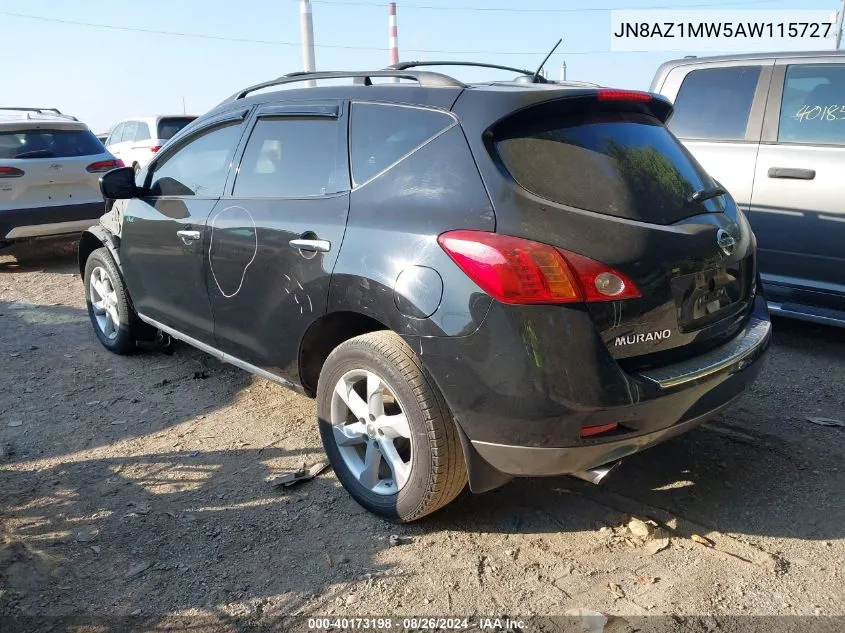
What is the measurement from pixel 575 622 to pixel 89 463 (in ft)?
7.96

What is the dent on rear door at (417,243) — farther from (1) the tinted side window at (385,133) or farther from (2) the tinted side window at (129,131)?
(2) the tinted side window at (129,131)

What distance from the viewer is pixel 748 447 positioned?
3.39 metres

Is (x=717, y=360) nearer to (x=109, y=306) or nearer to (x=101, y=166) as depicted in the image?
(x=109, y=306)

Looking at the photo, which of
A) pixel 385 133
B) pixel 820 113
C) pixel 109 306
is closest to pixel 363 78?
pixel 385 133

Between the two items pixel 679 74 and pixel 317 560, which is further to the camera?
pixel 679 74

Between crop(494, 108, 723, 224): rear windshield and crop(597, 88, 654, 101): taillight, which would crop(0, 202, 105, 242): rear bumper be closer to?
crop(494, 108, 723, 224): rear windshield

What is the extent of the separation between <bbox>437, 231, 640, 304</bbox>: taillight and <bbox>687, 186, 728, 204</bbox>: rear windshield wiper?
0.66 meters

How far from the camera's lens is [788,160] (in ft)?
15.2

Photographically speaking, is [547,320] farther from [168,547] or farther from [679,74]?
[679,74]

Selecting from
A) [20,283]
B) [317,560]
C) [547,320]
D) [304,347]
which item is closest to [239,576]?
[317,560]

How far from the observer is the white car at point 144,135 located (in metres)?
14.1

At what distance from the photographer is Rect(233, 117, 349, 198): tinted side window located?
3096 millimetres

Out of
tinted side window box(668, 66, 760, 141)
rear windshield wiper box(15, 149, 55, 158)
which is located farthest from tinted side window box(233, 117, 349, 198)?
rear windshield wiper box(15, 149, 55, 158)

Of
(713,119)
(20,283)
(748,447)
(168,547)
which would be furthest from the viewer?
(20,283)
